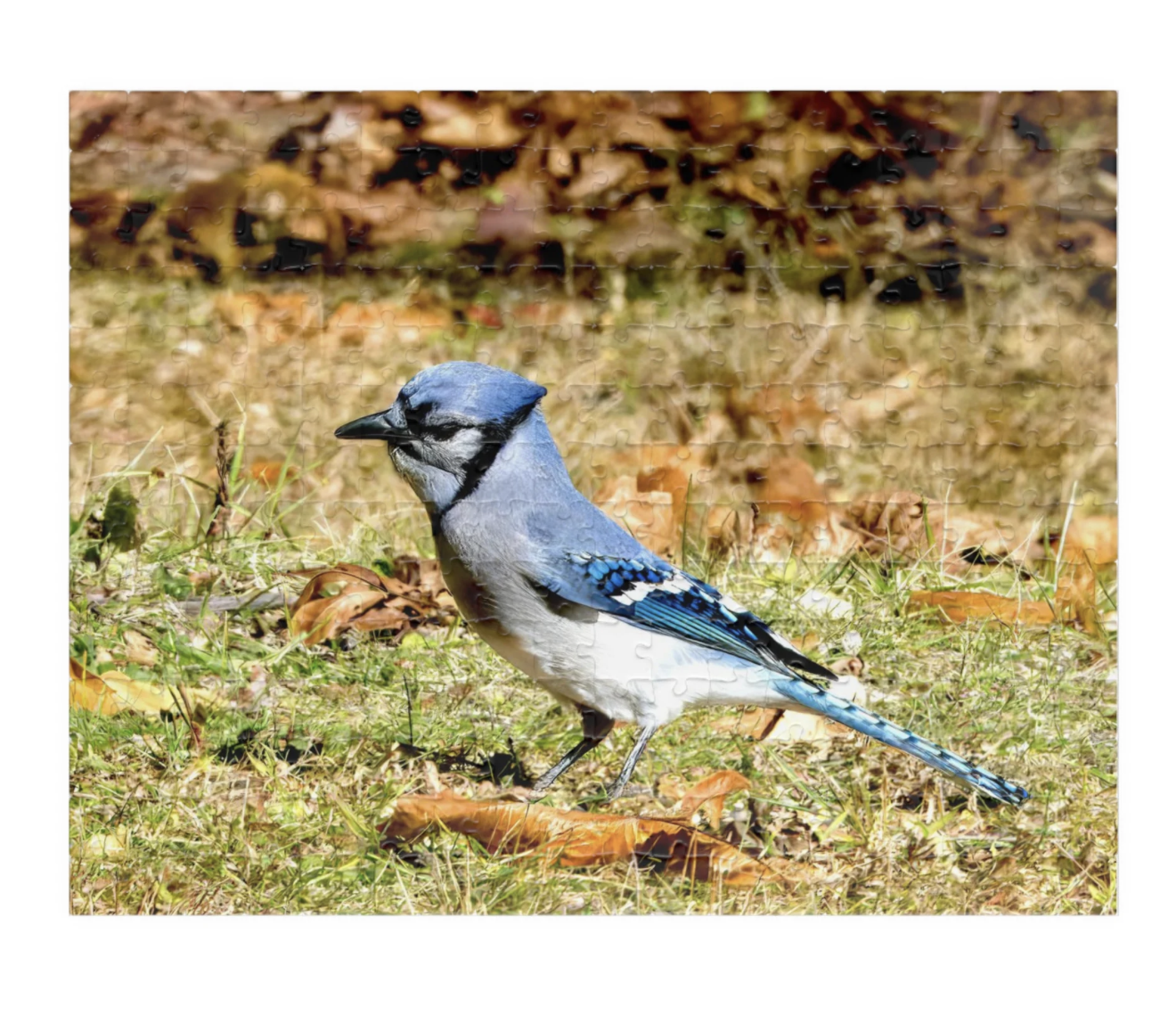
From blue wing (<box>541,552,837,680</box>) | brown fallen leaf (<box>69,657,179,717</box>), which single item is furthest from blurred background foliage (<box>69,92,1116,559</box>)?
brown fallen leaf (<box>69,657,179,717</box>)

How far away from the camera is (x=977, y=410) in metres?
5.33

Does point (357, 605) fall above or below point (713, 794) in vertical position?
above

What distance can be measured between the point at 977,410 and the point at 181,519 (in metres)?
2.33

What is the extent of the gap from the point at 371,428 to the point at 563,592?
2.35ft

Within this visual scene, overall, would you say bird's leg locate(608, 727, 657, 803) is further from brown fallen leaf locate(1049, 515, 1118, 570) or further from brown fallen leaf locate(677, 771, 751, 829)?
brown fallen leaf locate(1049, 515, 1118, 570)

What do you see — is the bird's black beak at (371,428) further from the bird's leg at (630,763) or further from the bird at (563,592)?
the bird's leg at (630,763)

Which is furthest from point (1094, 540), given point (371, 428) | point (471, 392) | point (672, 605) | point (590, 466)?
point (371, 428)

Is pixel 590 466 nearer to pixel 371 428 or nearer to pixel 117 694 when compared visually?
pixel 371 428

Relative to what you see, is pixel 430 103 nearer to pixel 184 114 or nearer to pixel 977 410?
pixel 184 114

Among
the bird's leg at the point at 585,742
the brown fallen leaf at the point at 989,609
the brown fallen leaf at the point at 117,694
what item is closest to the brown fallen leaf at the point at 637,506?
the bird's leg at the point at 585,742

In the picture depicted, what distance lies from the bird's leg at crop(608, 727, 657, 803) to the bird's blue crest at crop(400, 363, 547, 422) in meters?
0.98

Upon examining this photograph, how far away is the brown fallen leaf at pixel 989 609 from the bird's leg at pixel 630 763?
0.92 meters

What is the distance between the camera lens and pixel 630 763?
5.32 meters

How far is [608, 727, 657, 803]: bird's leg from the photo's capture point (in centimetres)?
530
